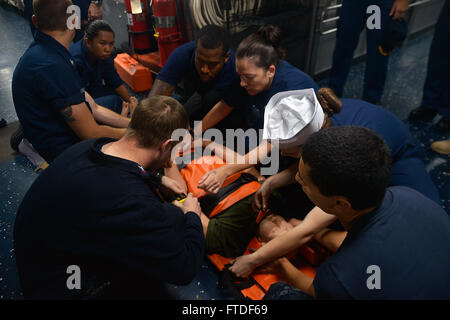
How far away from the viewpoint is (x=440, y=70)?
2.64 meters

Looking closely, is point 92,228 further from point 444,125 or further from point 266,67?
point 444,125

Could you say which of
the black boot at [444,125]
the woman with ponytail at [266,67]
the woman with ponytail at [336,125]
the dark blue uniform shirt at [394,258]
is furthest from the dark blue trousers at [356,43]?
the dark blue uniform shirt at [394,258]

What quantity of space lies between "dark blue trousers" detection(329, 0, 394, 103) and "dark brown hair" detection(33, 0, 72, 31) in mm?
2356

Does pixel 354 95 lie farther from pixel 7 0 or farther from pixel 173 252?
pixel 7 0

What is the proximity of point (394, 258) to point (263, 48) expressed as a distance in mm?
1334

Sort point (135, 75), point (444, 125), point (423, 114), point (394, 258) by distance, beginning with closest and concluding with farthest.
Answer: point (394, 258) < point (444, 125) < point (423, 114) < point (135, 75)

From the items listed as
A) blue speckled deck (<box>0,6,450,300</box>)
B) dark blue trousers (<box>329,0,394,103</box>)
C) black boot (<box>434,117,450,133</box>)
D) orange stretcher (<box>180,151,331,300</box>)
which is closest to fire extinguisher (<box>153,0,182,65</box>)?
blue speckled deck (<box>0,6,450,300</box>)

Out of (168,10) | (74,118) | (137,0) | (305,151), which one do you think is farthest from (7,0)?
(305,151)

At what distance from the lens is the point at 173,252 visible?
1070mm

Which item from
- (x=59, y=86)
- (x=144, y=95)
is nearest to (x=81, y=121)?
(x=59, y=86)

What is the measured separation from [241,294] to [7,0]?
9395 millimetres

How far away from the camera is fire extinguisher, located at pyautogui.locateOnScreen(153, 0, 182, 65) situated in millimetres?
2957

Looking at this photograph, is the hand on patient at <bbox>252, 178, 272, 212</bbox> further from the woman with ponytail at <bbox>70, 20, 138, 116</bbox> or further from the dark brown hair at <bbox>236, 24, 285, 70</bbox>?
the woman with ponytail at <bbox>70, 20, 138, 116</bbox>

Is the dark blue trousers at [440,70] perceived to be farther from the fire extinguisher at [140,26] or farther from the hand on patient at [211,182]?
the fire extinguisher at [140,26]
